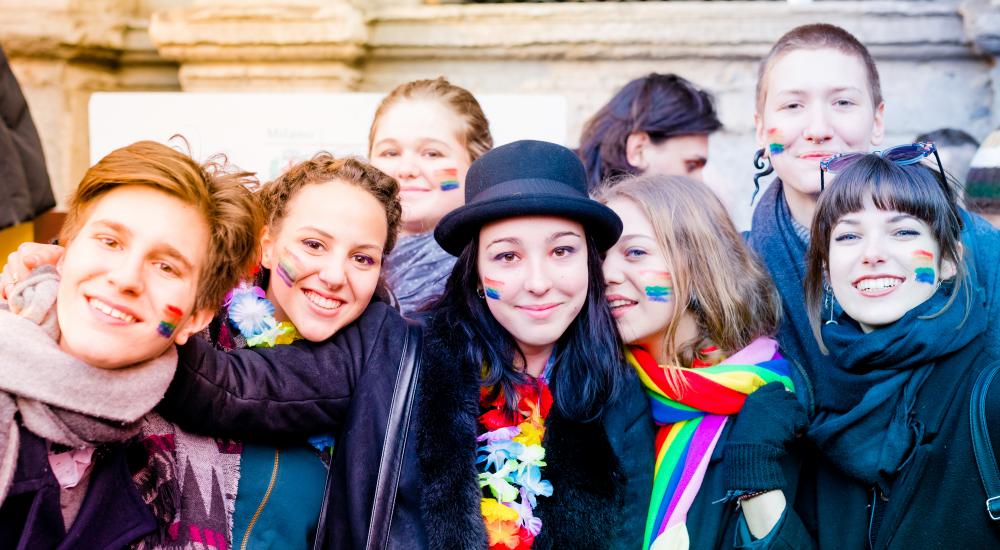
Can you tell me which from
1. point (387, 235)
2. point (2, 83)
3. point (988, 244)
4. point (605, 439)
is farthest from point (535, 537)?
point (2, 83)

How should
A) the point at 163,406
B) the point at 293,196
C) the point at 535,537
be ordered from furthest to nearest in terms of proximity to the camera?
the point at 293,196 → the point at 535,537 → the point at 163,406

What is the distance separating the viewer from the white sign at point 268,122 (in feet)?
12.2

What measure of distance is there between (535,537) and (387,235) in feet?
3.09

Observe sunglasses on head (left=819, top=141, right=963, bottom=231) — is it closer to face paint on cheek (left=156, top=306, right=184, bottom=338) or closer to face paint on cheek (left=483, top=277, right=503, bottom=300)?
face paint on cheek (left=483, top=277, right=503, bottom=300)

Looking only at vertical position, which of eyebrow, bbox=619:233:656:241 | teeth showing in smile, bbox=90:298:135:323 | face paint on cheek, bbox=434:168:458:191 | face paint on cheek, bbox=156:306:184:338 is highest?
face paint on cheek, bbox=434:168:458:191

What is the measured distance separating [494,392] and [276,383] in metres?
0.60

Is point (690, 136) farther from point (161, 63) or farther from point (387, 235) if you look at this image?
point (161, 63)

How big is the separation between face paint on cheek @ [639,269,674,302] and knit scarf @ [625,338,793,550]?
185 millimetres

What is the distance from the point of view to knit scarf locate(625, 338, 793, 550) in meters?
2.24

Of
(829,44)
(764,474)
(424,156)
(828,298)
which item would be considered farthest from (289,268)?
(829,44)

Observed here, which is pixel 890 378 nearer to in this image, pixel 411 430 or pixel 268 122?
pixel 411 430

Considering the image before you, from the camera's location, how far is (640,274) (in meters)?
2.49

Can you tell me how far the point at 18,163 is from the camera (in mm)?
3559

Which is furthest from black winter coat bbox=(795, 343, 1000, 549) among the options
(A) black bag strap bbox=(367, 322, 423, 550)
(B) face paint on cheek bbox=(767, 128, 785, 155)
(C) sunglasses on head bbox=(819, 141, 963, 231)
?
(A) black bag strap bbox=(367, 322, 423, 550)
